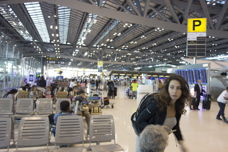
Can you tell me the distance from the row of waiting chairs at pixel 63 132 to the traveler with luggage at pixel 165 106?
1.73 metres

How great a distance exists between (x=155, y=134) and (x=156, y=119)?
0.58 metres

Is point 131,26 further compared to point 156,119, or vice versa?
point 131,26

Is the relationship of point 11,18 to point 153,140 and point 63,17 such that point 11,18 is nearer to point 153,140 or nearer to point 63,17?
point 63,17

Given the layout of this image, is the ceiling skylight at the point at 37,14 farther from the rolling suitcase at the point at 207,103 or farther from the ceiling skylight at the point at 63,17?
the rolling suitcase at the point at 207,103

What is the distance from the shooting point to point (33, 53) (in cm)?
2964

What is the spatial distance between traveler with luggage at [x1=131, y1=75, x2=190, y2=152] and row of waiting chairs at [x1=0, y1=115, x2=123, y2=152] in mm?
1729

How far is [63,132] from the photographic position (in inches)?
147

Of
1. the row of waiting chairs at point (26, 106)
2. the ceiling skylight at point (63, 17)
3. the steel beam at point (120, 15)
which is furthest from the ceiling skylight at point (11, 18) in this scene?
the row of waiting chairs at point (26, 106)

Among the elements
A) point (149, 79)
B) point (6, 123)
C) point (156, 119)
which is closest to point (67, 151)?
point (6, 123)

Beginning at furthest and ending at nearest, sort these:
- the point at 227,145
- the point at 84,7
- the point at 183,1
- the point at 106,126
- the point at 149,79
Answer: the point at 149,79, the point at 183,1, the point at 84,7, the point at 227,145, the point at 106,126

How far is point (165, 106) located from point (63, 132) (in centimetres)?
237

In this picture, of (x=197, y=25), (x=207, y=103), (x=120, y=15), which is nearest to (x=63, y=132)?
(x=197, y=25)

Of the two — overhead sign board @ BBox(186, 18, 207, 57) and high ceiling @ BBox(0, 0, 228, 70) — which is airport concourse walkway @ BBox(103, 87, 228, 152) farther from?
high ceiling @ BBox(0, 0, 228, 70)

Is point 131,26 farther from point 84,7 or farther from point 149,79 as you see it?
point 84,7
